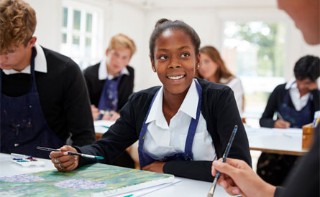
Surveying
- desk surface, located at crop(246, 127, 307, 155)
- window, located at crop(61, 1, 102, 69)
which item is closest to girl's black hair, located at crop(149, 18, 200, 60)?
desk surface, located at crop(246, 127, 307, 155)

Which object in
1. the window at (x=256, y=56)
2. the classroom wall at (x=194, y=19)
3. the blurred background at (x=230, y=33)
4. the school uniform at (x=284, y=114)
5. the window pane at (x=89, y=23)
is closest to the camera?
the school uniform at (x=284, y=114)

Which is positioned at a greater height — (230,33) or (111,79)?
(230,33)

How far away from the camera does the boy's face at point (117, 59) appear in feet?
13.0

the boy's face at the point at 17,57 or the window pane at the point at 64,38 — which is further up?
the window pane at the point at 64,38

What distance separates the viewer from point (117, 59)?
13.1 ft

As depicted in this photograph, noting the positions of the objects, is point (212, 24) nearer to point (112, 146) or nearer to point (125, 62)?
point (125, 62)

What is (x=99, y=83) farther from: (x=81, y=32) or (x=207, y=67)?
(x=81, y=32)

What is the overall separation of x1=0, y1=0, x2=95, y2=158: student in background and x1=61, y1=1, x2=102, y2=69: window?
4136mm

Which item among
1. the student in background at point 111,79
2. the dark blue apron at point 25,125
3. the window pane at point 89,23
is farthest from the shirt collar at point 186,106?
the window pane at point 89,23

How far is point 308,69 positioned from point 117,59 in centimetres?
177

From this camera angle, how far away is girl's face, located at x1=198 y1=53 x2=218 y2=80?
13.5ft

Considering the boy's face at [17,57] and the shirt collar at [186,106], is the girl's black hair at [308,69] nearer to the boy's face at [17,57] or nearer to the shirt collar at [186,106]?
the shirt collar at [186,106]

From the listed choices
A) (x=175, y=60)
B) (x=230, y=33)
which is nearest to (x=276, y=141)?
(x=175, y=60)

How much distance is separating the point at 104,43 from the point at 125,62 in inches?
118
